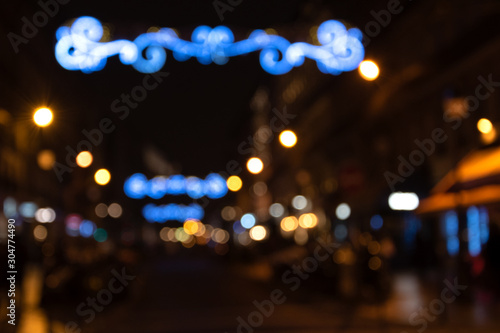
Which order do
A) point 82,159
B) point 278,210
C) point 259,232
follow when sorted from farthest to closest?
point 278,210, point 259,232, point 82,159

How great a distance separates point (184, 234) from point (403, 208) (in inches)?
5401

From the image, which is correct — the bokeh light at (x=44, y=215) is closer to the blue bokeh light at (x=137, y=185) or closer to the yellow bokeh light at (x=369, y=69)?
the blue bokeh light at (x=137, y=185)

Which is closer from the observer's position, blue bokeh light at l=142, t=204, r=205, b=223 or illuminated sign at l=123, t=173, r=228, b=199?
illuminated sign at l=123, t=173, r=228, b=199

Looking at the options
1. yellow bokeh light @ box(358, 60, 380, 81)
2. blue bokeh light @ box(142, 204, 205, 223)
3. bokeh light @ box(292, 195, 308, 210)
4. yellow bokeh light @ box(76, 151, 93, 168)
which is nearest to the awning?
yellow bokeh light @ box(358, 60, 380, 81)

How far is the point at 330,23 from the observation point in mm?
15648

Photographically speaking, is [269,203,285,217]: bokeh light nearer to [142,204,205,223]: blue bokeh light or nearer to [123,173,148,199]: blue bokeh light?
[123,173,148,199]: blue bokeh light

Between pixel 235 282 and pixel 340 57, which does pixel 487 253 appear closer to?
pixel 340 57

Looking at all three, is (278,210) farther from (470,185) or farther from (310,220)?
(470,185)

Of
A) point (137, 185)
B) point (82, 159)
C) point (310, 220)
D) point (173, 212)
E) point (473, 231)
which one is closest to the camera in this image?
point (82, 159)

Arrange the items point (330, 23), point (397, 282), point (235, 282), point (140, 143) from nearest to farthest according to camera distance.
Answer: point (330, 23), point (397, 282), point (235, 282), point (140, 143)

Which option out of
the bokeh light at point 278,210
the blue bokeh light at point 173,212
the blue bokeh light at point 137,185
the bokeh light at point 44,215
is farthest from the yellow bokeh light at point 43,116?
the blue bokeh light at point 173,212

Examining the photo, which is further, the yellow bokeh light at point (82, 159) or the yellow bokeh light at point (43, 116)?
the yellow bokeh light at point (82, 159)

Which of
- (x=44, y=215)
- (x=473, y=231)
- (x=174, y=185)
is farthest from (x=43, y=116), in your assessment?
(x=174, y=185)

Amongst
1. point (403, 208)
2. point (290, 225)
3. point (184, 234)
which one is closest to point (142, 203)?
point (184, 234)
